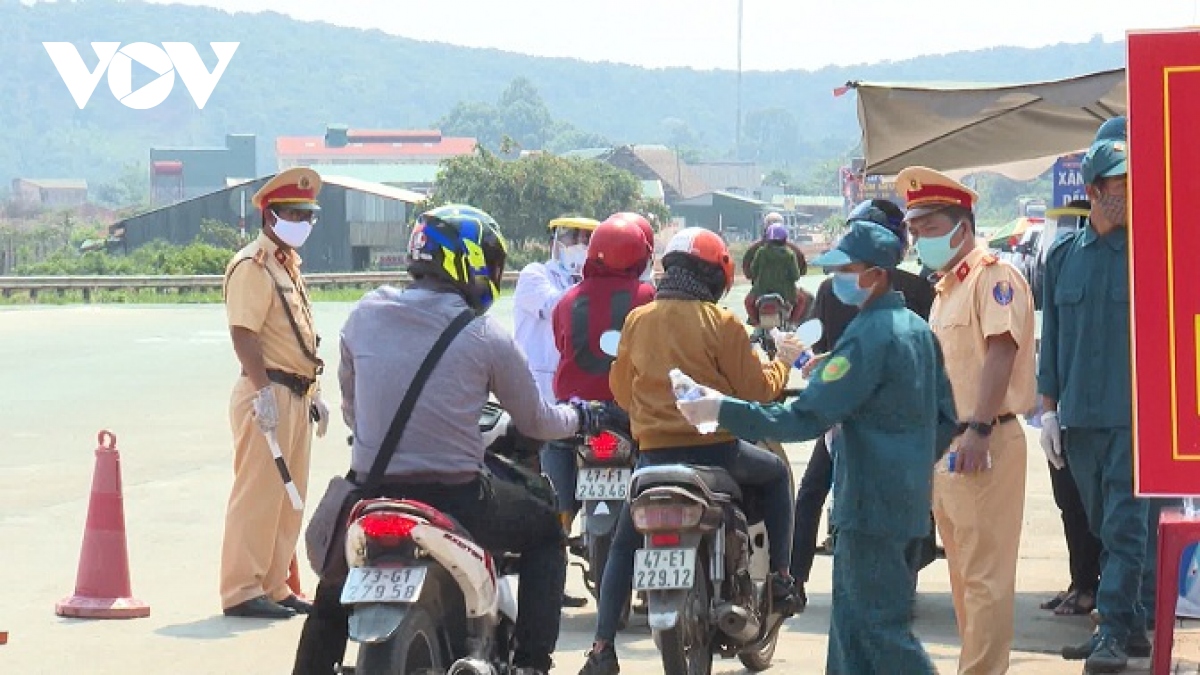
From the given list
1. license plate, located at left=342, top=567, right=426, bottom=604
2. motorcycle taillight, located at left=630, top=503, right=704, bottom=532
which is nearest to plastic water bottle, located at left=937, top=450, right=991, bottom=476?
motorcycle taillight, located at left=630, top=503, right=704, bottom=532

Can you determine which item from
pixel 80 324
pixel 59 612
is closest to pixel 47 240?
pixel 80 324

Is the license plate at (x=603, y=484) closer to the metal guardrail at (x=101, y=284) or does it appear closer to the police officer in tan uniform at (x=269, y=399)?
the police officer in tan uniform at (x=269, y=399)

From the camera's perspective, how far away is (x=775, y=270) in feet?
63.0

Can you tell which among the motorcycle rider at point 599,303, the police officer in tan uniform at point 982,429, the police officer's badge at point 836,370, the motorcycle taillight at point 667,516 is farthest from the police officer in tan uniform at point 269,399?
Result: the police officer's badge at point 836,370

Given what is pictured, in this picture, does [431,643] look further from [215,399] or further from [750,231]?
[750,231]

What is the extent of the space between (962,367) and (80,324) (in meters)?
37.2

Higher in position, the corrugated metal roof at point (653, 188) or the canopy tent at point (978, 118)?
the corrugated metal roof at point (653, 188)

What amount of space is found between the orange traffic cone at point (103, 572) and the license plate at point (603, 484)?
7.48 feet

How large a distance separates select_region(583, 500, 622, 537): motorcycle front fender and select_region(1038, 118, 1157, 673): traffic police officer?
1.75 metres

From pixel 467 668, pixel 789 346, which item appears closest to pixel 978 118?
pixel 789 346

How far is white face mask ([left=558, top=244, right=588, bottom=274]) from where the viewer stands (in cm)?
1204

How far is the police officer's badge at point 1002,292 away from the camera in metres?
8.50

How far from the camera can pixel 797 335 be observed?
7934 millimetres

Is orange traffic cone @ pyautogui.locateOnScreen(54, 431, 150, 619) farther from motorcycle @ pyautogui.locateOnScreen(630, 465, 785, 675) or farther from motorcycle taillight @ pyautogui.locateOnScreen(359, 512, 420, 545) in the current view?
motorcycle taillight @ pyautogui.locateOnScreen(359, 512, 420, 545)
